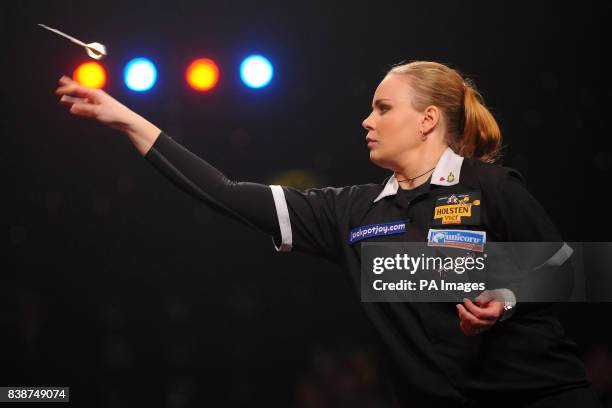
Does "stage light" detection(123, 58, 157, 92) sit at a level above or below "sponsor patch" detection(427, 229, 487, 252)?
above

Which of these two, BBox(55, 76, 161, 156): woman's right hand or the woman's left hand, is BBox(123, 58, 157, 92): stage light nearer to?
BBox(55, 76, 161, 156): woman's right hand

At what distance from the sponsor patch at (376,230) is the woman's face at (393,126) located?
20 centimetres

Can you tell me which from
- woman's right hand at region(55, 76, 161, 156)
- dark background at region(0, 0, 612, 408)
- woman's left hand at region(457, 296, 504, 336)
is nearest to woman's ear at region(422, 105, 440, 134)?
woman's left hand at region(457, 296, 504, 336)

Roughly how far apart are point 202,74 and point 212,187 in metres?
1.32

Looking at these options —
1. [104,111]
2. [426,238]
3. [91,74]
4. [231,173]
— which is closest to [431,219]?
[426,238]

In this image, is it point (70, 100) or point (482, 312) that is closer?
point (482, 312)

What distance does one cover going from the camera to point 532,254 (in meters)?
1.57

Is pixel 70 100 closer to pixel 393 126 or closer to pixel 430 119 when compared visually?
pixel 393 126

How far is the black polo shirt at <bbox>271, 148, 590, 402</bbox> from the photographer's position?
154cm

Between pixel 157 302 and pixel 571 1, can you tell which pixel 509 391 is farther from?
pixel 571 1

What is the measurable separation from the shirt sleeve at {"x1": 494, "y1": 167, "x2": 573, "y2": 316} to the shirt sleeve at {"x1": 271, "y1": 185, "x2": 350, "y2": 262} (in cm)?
47

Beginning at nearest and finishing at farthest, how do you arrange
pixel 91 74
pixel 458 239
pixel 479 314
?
pixel 479 314
pixel 458 239
pixel 91 74

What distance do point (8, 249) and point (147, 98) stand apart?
34.4 inches

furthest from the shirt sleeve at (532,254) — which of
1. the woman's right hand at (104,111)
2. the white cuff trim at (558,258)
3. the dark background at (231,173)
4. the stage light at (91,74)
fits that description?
the stage light at (91,74)
